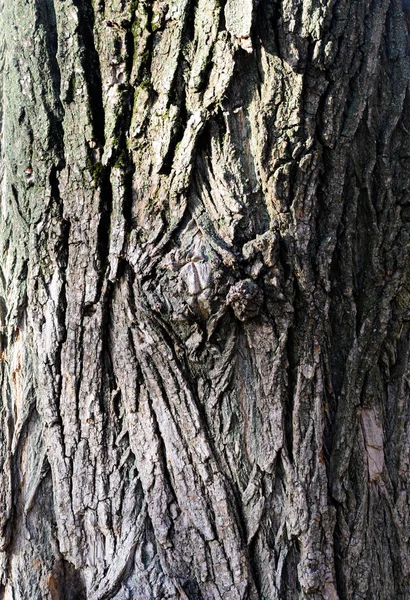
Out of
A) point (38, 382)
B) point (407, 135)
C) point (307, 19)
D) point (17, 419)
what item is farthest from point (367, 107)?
point (17, 419)

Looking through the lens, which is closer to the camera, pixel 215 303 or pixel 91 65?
pixel 215 303

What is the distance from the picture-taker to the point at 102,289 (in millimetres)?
1926

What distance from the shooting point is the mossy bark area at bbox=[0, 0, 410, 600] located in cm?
183

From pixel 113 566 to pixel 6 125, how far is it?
4.84ft

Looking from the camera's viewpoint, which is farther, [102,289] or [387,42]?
[387,42]

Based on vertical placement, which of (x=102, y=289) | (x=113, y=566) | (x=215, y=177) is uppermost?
(x=215, y=177)

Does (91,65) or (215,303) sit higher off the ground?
(91,65)

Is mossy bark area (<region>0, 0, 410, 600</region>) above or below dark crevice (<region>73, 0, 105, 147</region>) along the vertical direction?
below

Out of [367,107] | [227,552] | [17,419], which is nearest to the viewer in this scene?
[227,552]

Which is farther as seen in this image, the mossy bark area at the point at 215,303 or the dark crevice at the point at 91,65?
the dark crevice at the point at 91,65

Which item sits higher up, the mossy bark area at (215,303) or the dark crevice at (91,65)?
the dark crevice at (91,65)

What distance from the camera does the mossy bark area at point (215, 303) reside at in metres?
1.83

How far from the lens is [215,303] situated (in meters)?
1.80

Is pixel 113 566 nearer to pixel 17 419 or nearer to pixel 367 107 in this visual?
pixel 17 419
